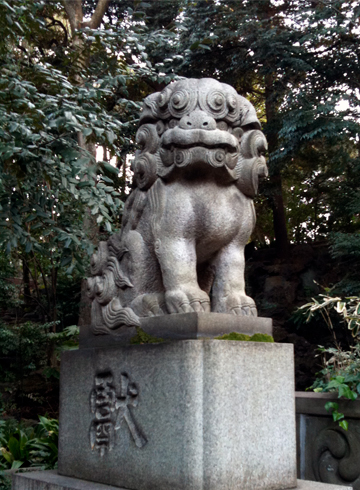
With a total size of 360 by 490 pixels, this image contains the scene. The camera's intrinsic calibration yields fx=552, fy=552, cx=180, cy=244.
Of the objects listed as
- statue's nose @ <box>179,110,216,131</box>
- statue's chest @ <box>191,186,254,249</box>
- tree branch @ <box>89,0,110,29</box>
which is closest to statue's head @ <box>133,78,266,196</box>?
statue's nose @ <box>179,110,216,131</box>

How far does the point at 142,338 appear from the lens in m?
2.95

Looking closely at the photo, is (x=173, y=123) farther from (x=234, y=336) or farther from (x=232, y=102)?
(x=234, y=336)

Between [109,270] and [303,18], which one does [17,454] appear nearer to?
[109,270]

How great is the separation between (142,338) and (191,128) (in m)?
1.19

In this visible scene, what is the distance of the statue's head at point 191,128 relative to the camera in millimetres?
3080

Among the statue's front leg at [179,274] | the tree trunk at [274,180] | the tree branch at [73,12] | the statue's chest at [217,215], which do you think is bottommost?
the statue's front leg at [179,274]

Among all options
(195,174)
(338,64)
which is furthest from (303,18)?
(195,174)

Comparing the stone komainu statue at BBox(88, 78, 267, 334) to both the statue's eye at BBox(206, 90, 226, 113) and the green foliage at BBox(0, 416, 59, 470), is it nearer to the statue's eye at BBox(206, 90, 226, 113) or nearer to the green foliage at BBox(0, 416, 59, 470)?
the statue's eye at BBox(206, 90, 226, 113)

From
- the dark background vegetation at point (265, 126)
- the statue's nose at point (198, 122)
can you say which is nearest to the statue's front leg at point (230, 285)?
the statue's nose at point (198, 122)

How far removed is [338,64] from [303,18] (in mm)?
1061

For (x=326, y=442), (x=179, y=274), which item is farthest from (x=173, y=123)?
(x=326, y=442)

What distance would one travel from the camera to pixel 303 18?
32.3 feet

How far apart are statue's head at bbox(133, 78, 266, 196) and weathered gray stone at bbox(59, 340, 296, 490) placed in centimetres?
104

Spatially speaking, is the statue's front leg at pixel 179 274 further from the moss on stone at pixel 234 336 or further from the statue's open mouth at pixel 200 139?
the statue's open mouth at pixel 200 139
